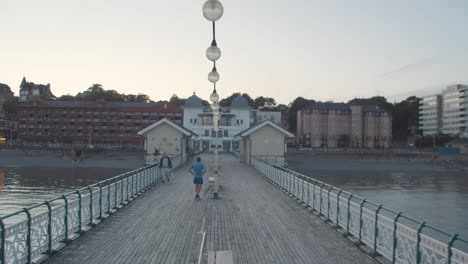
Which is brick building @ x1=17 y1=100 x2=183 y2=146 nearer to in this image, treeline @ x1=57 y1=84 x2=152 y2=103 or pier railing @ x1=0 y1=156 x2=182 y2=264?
treeline @ x1=57 y1=84 x2=152 y2=103

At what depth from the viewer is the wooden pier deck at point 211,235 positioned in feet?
31.9

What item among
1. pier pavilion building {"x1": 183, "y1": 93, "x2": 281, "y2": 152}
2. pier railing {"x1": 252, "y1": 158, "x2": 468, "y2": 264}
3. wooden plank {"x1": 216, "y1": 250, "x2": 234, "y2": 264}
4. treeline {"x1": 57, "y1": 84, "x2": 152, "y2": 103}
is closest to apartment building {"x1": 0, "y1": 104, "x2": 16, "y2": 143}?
treeline {"x1": 57, "y1": 84, "x2": 152, "y2": 103}

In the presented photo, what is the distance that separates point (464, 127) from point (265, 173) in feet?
394

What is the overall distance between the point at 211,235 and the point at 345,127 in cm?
11368

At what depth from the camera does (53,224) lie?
990 centimetres

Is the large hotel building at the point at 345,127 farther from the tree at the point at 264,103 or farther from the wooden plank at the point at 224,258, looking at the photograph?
the wooden plank at the point at 224,258

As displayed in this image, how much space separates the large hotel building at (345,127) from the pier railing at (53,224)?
10492cm

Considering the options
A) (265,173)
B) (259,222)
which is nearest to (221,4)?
(259,222)

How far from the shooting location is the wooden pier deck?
9.72 m

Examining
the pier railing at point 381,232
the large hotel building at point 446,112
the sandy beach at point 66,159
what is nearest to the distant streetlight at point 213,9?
the pier railing at point 381,232

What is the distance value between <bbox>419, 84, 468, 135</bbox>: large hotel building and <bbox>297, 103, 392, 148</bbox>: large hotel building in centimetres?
2891

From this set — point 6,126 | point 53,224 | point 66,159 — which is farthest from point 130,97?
point 53,224

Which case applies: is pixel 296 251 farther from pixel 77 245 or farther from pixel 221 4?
pixel 221 4

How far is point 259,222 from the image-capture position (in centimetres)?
1387
